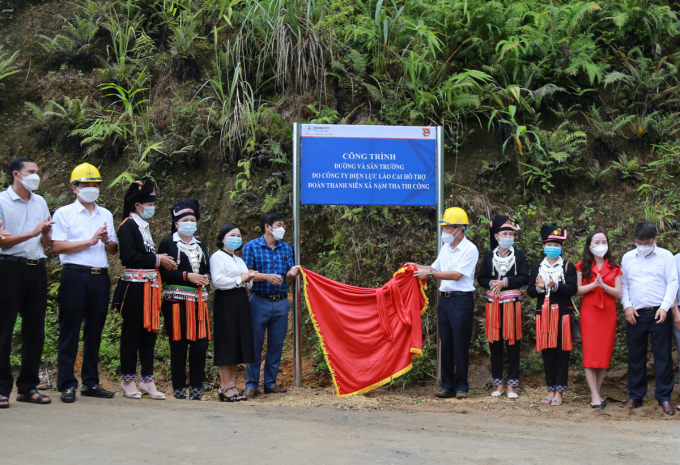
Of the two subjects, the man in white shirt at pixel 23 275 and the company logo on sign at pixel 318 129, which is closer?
the man in white shirt at pixel 23 275

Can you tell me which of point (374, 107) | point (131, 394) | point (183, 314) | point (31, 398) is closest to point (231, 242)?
point (183, 314)

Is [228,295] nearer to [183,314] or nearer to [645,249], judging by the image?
[183,314]

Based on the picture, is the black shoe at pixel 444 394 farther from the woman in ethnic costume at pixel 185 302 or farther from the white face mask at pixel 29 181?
the white face mask at pixel 29 181

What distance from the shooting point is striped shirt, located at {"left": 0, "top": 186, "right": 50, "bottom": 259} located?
4867mm

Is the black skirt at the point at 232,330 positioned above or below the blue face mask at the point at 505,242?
below

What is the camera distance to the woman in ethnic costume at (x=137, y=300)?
551 centimetres

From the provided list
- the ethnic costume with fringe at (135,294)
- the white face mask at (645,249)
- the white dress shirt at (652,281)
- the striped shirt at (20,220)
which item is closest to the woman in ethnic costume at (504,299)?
the white dress shirt at (652,281)

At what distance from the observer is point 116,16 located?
33.7ft

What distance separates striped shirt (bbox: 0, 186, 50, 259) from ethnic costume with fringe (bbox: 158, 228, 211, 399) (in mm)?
1168

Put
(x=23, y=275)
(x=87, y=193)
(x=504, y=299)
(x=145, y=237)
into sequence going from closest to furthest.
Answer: (x=23, y=275)
(x=87, y=193)
(x=145, y=237)
(x=504, y=299)

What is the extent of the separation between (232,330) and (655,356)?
4308mm

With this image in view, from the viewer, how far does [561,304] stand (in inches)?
243

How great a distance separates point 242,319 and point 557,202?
4.80 m

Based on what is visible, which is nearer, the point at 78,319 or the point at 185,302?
the point at 78,319
